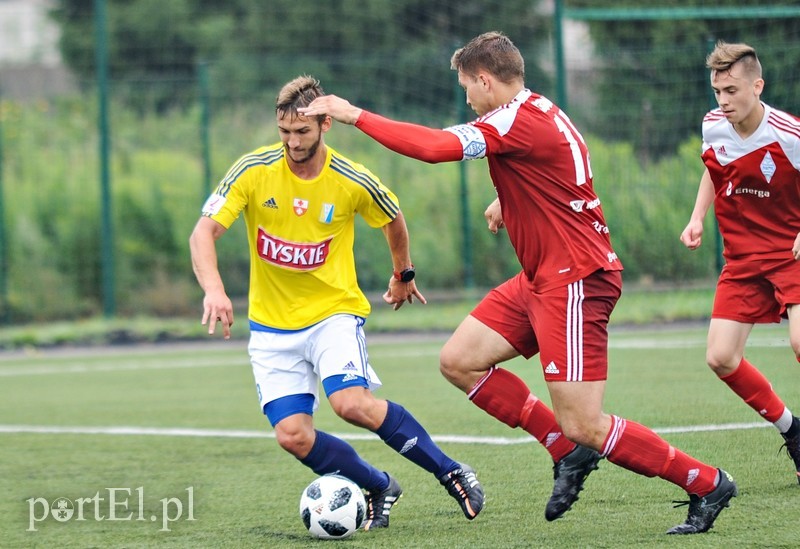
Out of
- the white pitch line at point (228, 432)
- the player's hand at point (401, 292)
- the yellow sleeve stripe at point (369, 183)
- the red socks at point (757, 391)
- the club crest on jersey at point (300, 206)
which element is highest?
the yellow sleeve stripe at point (369, 183)

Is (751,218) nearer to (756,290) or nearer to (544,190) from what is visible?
(756,290)

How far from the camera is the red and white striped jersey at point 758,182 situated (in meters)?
5.79

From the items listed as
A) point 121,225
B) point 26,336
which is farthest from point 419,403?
point 121,225

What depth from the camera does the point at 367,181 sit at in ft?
18.5

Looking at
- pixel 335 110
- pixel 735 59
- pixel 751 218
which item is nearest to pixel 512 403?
pixel 751 218

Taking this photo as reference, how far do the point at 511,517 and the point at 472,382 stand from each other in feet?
2.04

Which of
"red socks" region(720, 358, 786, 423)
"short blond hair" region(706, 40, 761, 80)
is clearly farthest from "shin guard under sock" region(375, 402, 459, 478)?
"short blond hair" region(706, 40, 761, 80)

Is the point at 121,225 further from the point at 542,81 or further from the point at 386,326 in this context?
the point at 542,81

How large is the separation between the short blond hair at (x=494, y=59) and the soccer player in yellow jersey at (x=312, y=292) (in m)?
0.76

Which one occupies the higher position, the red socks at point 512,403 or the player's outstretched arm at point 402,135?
the player's outstretched arm at point 402,135

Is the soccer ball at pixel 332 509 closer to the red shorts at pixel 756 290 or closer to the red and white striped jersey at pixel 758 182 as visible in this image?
the red shorts at pixel 756 290

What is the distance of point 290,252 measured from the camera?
18.2 feet
